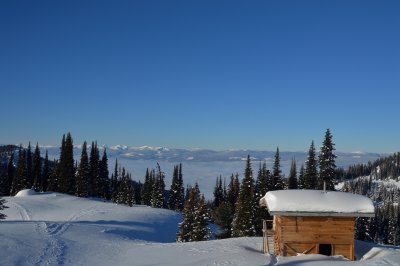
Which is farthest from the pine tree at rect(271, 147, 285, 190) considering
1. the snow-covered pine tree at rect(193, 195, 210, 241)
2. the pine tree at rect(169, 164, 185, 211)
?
the pine tree at rect(169, 164, 185, 211)

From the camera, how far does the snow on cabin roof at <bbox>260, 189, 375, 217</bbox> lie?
26875mm

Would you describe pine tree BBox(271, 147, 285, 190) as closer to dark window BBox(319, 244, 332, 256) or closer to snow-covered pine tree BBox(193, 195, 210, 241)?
snow-covered pine tree BBox(193, 195, 210, 241)

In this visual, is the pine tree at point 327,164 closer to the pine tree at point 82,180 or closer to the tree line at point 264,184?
the tree line at point 264,184

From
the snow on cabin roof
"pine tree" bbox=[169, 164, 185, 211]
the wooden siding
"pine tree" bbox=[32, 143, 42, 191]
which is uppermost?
the snow on cabin roof

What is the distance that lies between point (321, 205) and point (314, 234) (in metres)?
2.05

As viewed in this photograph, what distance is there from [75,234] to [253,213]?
79.4ft

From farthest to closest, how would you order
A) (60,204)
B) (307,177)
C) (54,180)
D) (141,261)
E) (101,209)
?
Result: (54,180), (60,204), (101,209), (307,177), (141,261)

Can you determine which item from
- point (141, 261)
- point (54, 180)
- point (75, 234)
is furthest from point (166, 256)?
point (54, 180)

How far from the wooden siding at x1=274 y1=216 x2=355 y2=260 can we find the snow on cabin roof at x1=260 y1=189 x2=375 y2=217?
2.48 ft

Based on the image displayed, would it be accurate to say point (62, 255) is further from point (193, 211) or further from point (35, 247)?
point (193, 211)

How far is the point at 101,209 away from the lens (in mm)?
65500

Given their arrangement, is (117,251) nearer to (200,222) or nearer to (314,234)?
(314,234)

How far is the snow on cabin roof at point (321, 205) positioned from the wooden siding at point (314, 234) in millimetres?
756

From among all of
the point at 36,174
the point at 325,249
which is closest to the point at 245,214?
the point at 325,249
